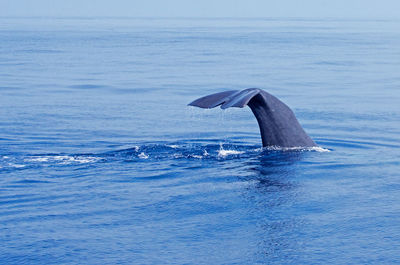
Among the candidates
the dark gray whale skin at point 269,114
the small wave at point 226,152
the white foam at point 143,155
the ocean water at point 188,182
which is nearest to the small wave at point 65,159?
the ocean water at point 188,182

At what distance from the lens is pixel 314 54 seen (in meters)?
40.8

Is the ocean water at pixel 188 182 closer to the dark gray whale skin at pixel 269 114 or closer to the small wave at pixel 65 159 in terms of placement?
the small wave at pixel 65 159

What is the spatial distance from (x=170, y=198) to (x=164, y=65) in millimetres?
23022

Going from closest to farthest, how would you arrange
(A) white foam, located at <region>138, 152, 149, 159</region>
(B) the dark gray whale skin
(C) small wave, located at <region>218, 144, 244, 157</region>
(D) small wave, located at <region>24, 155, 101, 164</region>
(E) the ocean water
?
(E) the ocean water < (B) the dark gray whale skin < (D) small wave, located at <region>24, 155, 101, 164</region> < (A) white foam, located at <region>138, 152, 149, 159</region> < (C) small wave, located at <region>218, 144, 244, 157</region>

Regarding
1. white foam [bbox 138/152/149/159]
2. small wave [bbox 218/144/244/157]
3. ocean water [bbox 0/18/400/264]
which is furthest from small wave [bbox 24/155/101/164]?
small wave [bbox 218/144/244/157]

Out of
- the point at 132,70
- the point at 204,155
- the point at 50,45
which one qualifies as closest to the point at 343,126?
the point at 204,155

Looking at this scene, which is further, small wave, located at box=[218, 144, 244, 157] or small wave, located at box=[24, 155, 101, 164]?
small wave, located at box=[218, 144, 244, 157]

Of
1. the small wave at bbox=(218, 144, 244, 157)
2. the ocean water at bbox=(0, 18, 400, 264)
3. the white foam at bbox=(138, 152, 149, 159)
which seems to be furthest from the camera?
the small wave at bbox=(218, 144, 244, 157)

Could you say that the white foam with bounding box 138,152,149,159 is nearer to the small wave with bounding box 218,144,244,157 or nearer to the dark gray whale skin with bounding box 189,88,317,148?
the small wave with bounding box 218,144,244,157

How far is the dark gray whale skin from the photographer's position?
1045 centimetres

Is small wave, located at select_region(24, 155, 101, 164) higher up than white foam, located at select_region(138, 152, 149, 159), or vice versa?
white foam, located at select_region(138, 152, 149, 159)

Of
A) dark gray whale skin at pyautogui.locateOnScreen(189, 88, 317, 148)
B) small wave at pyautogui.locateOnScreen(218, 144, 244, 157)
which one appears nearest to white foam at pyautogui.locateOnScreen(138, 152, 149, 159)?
small wave at pyautogui.locateOnScreen(218, 144, 244, 157)

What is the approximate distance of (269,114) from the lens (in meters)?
11.4

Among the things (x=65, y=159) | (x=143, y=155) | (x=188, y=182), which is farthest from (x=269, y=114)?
(x=65, y=159)
